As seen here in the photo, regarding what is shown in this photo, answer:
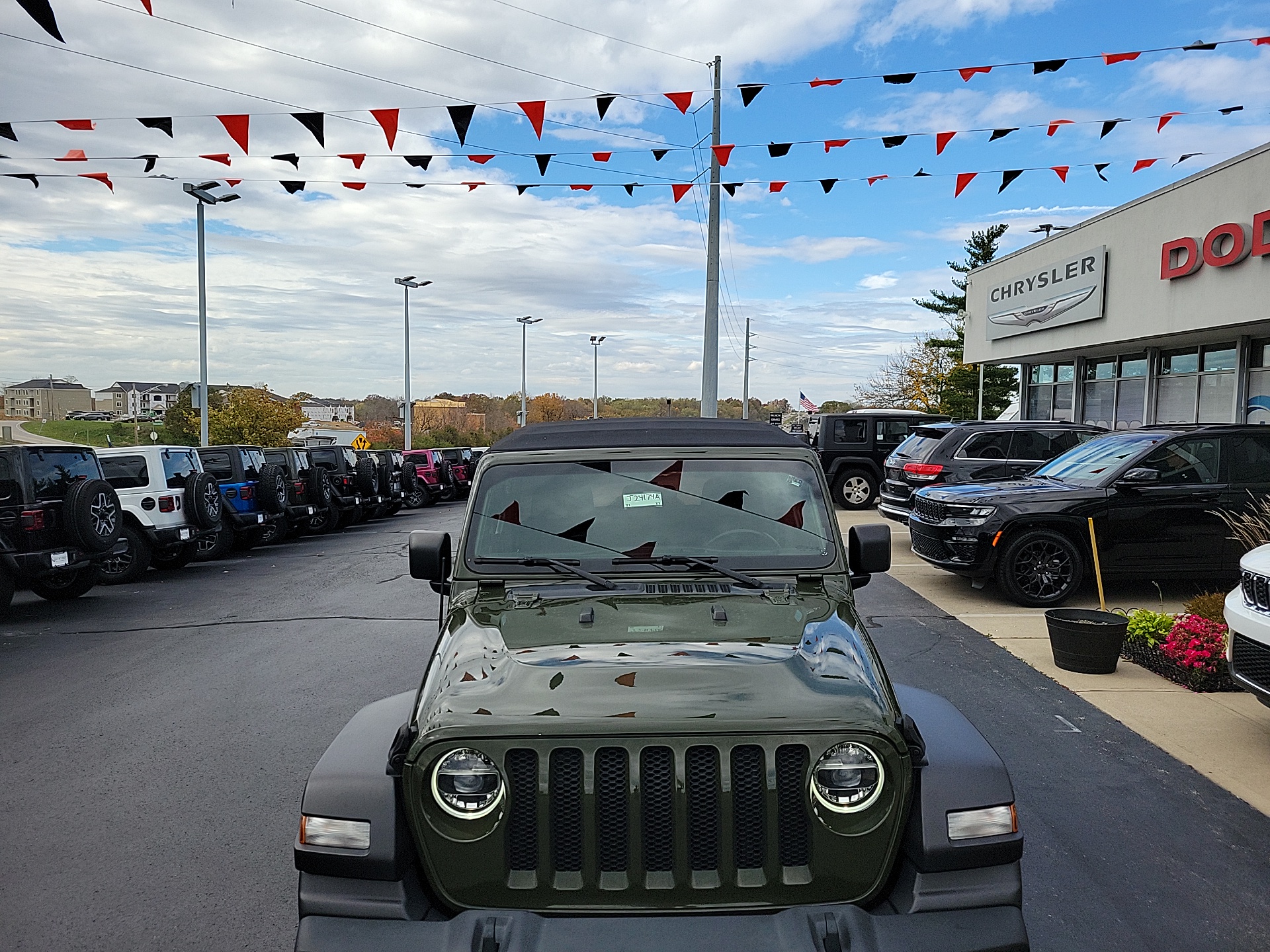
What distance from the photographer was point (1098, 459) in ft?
33.9

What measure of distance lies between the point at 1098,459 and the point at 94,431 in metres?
81.9

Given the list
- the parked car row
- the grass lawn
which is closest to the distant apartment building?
the grass lawn

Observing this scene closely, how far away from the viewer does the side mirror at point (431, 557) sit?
3.87 m

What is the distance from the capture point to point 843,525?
17125 millimetres

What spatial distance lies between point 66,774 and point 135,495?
877cm

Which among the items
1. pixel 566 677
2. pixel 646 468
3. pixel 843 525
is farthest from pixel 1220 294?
pixel 566 677

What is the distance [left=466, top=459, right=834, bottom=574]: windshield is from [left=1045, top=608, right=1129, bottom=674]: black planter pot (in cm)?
421

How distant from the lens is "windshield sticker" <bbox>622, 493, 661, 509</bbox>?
3750mm

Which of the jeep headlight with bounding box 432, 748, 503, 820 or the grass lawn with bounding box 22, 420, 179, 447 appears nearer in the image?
the jeep headlight with bounding box 432, 748, 503, 820

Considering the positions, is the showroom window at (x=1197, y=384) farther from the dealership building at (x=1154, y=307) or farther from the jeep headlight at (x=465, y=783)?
the jeep headlight at (x=465, y=783)

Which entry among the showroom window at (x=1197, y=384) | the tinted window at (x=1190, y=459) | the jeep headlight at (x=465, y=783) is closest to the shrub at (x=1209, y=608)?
the tinted window at (x=1190, y=459)

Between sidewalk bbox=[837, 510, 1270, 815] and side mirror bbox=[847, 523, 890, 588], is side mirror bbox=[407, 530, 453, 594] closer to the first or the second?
side mirror bbox=[847, 523, 890, 588]

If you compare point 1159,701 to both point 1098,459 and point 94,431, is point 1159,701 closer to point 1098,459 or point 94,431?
point 1098,459

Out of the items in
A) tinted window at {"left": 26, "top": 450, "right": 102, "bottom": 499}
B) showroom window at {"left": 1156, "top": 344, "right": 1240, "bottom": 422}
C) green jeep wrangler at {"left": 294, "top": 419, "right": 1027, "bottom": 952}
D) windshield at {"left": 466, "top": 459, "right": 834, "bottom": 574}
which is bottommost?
green jeep wrangler at {"left": 294, "top": 419, "right": 1027, "bottom": 952}
